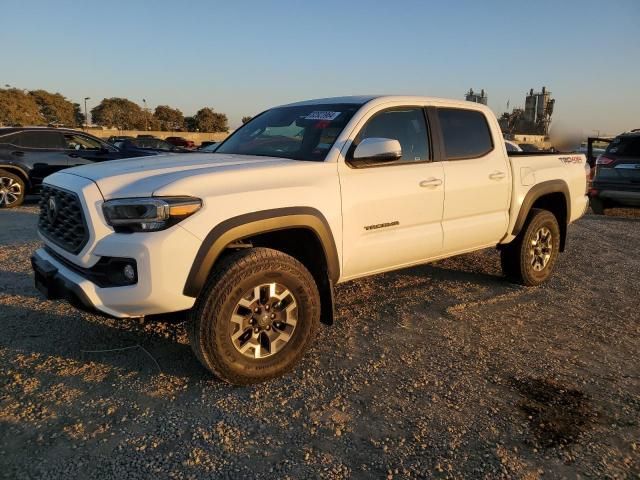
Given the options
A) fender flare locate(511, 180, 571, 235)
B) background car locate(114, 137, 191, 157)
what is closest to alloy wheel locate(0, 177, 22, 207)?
background car locate(114, 137, 191, 157)

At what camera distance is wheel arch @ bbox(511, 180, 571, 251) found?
5086mm

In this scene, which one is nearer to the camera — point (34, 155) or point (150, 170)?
point (150, 170)

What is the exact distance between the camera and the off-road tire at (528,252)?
527cm

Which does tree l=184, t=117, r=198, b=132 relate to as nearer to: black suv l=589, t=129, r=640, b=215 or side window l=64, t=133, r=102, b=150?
side window l=64, t=133, r=102, b=150

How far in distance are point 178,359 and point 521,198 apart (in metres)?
3.59

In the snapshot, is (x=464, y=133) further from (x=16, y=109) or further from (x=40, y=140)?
(x=16, y=109)

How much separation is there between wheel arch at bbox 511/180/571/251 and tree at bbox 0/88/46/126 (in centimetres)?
5676

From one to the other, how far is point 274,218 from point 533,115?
72690 millimetres

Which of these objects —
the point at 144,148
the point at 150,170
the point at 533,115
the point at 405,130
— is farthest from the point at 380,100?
the point at 533,115

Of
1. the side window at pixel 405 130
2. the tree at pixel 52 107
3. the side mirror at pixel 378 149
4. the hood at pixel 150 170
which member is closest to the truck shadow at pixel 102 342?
the hood at pixel 150 170

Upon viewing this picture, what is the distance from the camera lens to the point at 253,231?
3.10 meters

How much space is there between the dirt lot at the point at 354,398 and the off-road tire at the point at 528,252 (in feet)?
1.70

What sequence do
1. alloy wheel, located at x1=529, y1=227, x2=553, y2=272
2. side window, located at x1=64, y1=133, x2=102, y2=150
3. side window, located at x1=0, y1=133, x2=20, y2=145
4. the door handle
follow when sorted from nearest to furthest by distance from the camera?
the door handle < alloy wheel, located at x1=529, y1=227, x2=553, y2=272 < side window, located at x1=0, y1=133, x2=20, y2=145 < side window, located at x1=64, y1=133, x2=102, y2=150

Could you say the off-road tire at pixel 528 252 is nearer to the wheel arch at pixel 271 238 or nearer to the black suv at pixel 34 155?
the wheel arch at pixel 271 238
